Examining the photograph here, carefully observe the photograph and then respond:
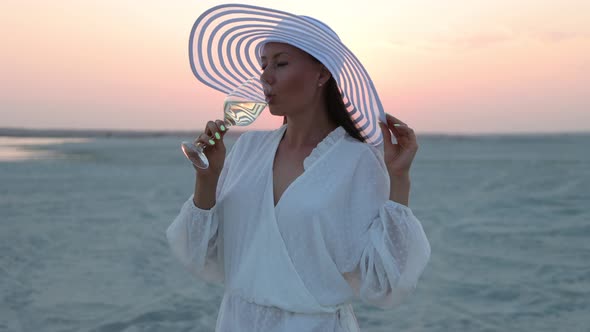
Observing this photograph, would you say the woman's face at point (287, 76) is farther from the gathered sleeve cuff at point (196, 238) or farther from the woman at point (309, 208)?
the gathered sleeve cuff at point (196, 238)

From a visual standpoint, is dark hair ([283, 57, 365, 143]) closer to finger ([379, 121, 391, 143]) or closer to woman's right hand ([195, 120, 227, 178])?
finger ([379, 121, 391, 143])

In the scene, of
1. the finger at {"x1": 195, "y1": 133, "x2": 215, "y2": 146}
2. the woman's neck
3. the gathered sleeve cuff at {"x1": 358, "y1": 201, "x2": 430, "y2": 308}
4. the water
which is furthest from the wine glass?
the water

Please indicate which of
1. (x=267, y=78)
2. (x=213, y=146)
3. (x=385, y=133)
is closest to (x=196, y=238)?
(x=213, y=146)

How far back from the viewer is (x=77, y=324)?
199 inches

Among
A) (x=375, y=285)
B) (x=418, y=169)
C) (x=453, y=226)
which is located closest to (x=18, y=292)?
(x=375, y=285)

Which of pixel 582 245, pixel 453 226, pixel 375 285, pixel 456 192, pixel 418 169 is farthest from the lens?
pixel 418 169

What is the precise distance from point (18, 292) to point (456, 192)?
25.4ft

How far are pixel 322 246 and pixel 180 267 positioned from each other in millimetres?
4621

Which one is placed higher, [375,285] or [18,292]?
[375,285]

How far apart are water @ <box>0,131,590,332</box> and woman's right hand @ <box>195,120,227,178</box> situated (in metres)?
2.94

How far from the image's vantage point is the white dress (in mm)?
2146

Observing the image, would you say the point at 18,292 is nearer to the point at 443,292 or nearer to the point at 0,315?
the point at 0,315

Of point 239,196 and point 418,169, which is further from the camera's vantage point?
point 418,169

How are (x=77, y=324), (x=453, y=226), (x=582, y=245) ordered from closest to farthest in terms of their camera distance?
(x=77, y=324)
(x=582, y=245)
(x=453, y=226)
